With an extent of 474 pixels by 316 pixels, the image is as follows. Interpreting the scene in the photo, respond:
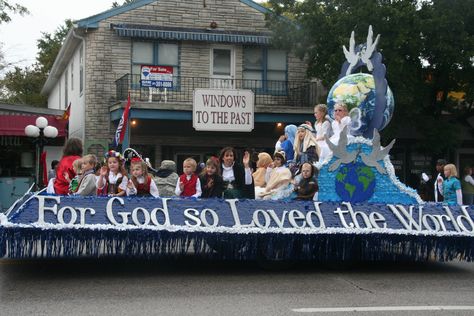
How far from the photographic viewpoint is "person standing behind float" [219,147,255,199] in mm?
8008

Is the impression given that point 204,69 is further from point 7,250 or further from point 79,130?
point 7,250

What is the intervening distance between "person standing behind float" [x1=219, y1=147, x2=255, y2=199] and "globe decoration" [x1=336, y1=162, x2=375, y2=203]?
46.2 inches

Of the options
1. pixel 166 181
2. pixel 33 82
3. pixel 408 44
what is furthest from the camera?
pixel 33 82

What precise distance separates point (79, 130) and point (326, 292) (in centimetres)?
1697

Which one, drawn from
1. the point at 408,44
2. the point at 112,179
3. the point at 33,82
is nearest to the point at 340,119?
the point at 112,179

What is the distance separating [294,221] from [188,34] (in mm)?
14337

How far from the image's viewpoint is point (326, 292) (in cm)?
680

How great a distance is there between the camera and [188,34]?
20.9 m

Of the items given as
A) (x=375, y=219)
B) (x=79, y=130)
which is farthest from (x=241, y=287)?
(x=79, y=130)

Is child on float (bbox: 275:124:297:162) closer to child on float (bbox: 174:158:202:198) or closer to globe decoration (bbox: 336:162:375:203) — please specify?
globe decoration (bbox: 336:162:375:203)

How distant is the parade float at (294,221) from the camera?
6.86 m

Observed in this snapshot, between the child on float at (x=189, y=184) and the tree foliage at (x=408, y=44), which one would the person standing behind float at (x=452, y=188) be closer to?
the child on float at (x=189, y=184)

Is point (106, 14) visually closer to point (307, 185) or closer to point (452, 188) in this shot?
point (452, 188)

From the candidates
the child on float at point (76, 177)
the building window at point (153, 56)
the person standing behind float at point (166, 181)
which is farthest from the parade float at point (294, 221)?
the building window at point (153, 56)
